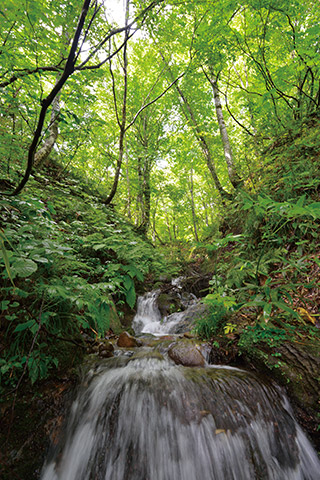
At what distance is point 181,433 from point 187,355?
2.93 feet

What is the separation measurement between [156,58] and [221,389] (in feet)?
36.8

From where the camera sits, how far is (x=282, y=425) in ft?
6.43

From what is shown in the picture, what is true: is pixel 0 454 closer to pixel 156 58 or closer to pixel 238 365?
pixel 238 365

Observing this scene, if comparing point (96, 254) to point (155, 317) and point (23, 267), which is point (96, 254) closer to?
point (155, 317)

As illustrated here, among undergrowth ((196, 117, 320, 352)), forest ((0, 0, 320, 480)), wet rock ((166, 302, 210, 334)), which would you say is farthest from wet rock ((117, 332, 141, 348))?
wet rock ((166, 302, 210, 334))

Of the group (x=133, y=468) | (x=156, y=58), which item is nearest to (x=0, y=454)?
(x=133, y=468)

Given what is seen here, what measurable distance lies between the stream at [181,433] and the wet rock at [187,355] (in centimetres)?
29

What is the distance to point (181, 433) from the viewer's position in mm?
1866

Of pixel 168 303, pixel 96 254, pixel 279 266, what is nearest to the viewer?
pixel 279 266

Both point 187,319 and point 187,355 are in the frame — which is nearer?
point 187,355

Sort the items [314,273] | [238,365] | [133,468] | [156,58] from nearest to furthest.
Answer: [133,468], [238,365], [314,273], [156,58]

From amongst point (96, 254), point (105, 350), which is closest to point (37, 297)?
point (105, 350)

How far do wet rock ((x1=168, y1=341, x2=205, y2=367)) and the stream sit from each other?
Result: 29 cm

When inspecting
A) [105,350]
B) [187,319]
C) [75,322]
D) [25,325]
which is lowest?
[187,319]
